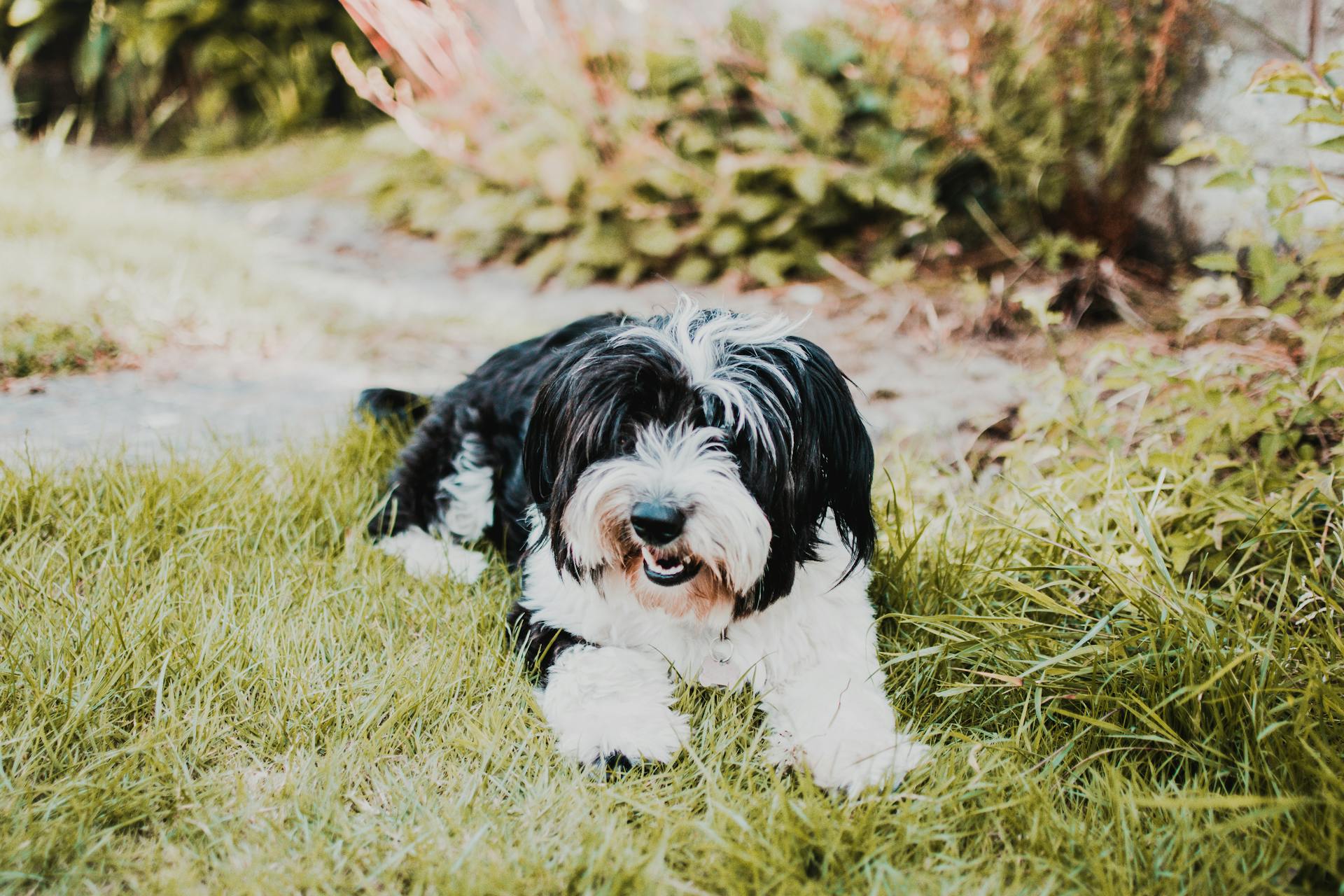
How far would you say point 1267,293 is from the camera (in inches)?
108

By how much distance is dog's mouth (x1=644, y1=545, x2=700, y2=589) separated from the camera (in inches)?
80.9

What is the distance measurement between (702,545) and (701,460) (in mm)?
191

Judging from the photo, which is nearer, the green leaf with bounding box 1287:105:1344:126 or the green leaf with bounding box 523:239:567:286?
the green leaf with bounding box 1287:105:1344:126

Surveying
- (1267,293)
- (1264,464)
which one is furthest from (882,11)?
(1264,464)

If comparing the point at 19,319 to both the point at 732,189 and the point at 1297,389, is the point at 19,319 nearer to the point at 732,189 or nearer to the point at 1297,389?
the point at 732,189

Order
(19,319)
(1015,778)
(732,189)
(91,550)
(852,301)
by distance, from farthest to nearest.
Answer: (732,189), (852,301), (19,319), (91,550), (1015,778)

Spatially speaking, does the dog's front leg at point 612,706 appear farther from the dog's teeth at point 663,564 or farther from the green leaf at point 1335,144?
the green leaf at point 1335,144

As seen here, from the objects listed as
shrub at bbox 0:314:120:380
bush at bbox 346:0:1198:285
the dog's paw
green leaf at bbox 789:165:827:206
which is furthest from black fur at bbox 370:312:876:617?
green leaf at bbox 789:165:827:206

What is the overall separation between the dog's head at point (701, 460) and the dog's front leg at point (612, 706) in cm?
20

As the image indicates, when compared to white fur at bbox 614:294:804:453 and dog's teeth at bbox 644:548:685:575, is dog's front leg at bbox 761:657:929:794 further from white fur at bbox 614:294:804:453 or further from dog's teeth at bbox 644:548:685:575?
white fur at bbox 614:294:804:453

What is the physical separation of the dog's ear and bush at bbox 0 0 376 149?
9.73 m

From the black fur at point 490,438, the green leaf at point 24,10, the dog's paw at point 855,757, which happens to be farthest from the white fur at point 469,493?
the green leaf at point 24,10

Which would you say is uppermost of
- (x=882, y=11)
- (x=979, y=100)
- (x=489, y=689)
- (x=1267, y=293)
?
(x=882, y=11)

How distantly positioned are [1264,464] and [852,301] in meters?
2.77
